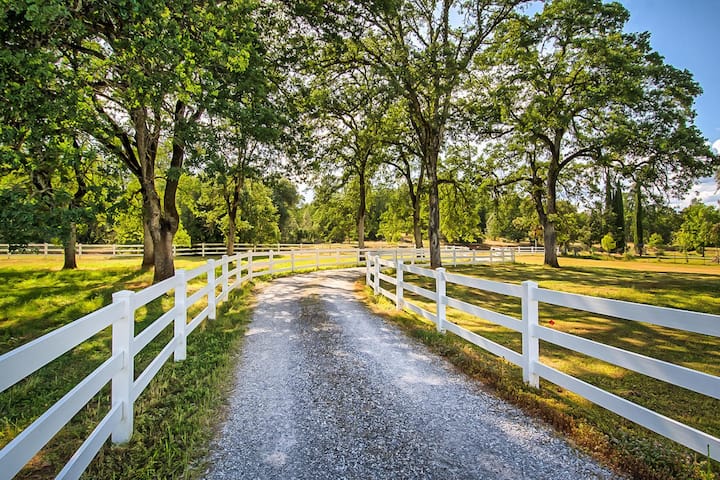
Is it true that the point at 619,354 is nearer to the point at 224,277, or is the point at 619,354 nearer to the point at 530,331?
the point at 530,331

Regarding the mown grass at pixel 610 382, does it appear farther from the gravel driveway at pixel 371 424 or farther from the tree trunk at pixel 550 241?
the tree trunk at pixel 550 241

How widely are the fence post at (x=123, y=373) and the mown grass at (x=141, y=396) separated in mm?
117

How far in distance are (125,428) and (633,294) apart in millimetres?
14441

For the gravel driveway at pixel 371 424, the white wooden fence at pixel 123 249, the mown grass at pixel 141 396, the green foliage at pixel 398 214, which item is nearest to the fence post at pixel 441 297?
the gravel driveway at pixel 371 424

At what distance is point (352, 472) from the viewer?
9.10 ft

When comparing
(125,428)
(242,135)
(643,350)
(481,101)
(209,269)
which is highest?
(481,101)

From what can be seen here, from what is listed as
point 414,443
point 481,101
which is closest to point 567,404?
point 414,443

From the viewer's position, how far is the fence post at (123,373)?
10.0ft

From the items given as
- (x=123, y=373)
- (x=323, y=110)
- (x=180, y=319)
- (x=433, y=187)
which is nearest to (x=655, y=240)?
(x=433, y=187)

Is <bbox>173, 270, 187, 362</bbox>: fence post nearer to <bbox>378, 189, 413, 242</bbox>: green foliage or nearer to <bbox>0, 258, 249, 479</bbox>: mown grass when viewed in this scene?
<bbox>0, 258, 249, 479</bbox>: mown grass

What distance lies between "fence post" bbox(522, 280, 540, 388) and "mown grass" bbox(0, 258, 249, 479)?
135 inches

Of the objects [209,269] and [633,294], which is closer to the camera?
[209,269]

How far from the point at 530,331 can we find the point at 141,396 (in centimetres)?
432

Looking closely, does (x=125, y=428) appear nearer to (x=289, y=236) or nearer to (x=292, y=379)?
(x=292, y=379)
